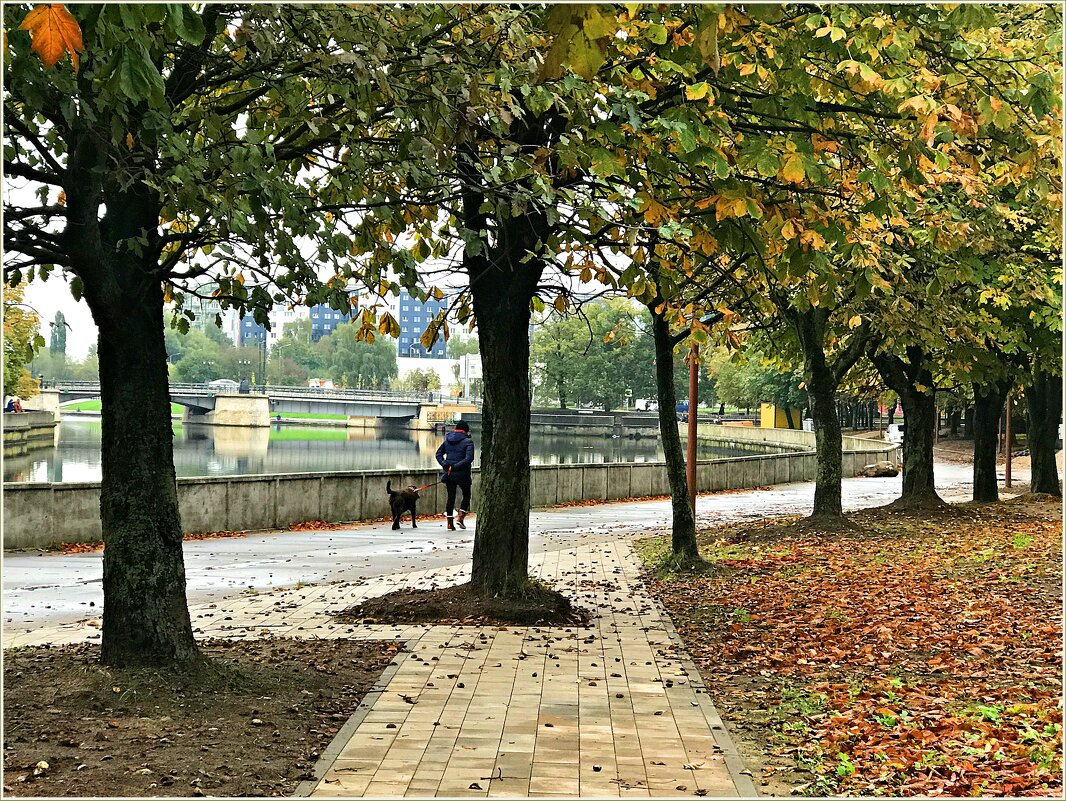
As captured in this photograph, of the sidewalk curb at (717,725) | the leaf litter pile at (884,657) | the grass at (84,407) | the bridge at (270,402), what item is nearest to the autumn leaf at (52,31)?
the sidewalk curb at (717,725)

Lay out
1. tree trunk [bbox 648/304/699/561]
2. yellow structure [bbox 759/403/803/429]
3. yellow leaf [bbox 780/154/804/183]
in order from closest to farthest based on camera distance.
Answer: yellow leaf [bbox 780/154/804/183] < tree trunk [bbox 648/304/699/561] < yellow structure [bbox 759/403/803/429]

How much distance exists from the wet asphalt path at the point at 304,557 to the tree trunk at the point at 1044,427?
4.73 metres

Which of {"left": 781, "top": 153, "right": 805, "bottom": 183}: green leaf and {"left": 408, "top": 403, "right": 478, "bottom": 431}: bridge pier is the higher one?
{"left": 781, "top": 153, "right": 805, "bottom": 183}: green leaf

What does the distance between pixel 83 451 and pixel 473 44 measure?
61497 millimetres

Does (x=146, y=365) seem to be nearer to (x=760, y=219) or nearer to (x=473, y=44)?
(x=473, y=44)

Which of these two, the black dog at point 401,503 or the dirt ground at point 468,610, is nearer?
the dirt ground at point 468,610

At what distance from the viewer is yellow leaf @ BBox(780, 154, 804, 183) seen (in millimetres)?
6715

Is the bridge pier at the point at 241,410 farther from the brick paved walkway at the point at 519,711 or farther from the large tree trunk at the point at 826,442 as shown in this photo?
the brick paved walkway at the point at 519,711

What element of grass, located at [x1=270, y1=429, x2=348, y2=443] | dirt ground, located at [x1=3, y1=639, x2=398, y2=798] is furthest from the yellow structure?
dirt ground, located at [x1=3, y1=639, x2=398, y2=798]

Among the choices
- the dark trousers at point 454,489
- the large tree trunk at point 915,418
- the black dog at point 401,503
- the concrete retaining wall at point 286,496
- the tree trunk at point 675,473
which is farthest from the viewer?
the large tree trunk at point 915,418

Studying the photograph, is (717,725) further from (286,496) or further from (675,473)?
(286,496)

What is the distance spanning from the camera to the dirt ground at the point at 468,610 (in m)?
10.8

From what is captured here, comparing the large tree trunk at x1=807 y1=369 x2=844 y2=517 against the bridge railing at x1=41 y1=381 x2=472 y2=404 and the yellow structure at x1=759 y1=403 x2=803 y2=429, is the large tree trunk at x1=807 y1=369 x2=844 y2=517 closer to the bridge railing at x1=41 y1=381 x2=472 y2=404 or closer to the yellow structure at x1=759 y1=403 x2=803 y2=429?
the yellow structure at x1=759 y1=403 x2=803 y2=429

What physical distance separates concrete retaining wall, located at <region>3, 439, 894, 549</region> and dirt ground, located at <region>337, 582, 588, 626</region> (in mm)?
7365
